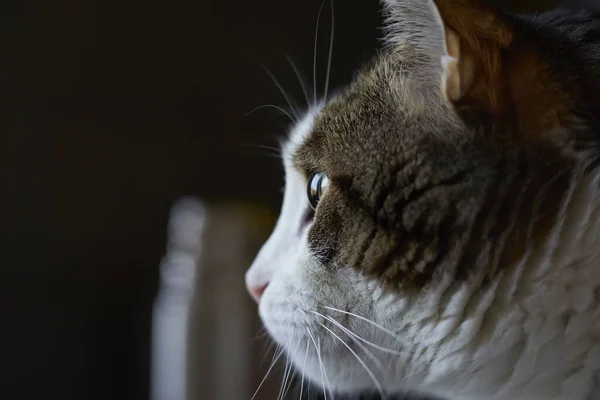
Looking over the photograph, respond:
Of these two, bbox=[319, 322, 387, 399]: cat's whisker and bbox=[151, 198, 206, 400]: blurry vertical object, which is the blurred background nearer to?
bbox=[151, 198, 206, 400]: blurry vertical object

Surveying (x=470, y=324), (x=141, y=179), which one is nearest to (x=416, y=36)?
(x=470, y=324)

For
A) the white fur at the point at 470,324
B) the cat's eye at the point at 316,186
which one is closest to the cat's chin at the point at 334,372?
the white fur at the point at 470,324

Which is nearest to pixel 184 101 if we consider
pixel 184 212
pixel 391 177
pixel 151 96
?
pixel 151 96

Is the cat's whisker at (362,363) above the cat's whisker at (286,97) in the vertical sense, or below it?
below

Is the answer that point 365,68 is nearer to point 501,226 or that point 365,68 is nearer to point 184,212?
point 501,226

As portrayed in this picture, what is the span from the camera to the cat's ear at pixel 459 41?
0.45 metres

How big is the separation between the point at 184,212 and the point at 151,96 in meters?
0.17

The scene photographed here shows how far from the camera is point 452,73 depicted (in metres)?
0.48

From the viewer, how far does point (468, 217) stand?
1.61ft

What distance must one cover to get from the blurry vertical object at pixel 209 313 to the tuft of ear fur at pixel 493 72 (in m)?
0.43

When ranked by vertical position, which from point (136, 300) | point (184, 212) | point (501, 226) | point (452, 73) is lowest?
point (136, 300)

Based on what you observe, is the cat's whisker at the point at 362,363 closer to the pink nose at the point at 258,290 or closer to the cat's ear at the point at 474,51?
the pink nose at the point at 258,290

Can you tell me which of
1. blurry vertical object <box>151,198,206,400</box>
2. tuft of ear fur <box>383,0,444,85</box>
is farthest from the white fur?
blurry vertical object <box>151,198,206,400</box>

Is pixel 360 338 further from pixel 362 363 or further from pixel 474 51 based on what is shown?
pixel 474 51
